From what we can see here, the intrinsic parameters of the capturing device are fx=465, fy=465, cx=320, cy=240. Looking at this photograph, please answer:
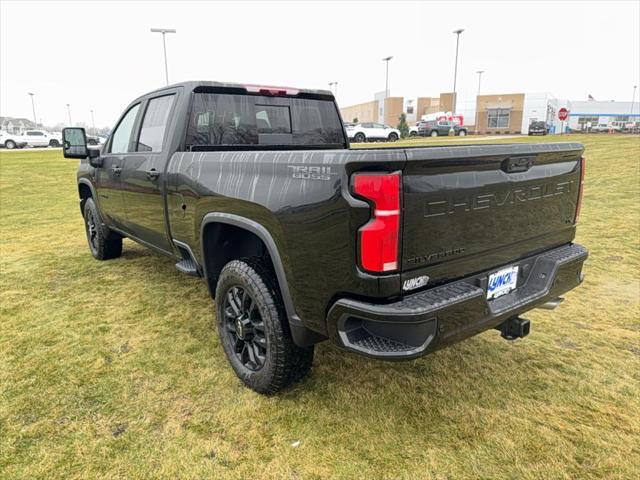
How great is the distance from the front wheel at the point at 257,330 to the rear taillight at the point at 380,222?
798mm

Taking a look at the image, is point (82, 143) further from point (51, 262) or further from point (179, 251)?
point (179, 251)

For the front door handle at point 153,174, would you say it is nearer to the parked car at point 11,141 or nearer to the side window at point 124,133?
the side window at point 124,133

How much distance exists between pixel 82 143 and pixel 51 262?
5.46 ft

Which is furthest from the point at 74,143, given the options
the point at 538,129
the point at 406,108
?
the point at 406,108

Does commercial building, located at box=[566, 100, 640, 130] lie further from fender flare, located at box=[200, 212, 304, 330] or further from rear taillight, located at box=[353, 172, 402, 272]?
rear taillight, located at box=[353, 172, 402, 272]

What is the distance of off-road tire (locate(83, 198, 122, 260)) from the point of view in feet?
17.8

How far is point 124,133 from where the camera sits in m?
4.57

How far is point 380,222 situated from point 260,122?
2.22 m

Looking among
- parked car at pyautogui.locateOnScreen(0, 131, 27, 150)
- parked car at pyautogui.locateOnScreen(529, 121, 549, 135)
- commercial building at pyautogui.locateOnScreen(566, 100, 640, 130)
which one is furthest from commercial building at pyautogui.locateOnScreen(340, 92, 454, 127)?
parked car at pyautogui.locateOnScreen(0, 131, 27, 150)

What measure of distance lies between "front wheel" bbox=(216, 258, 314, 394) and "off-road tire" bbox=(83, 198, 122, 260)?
3006mm

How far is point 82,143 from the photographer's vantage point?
4836mm

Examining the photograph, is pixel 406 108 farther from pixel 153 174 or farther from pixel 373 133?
pixel 153 174

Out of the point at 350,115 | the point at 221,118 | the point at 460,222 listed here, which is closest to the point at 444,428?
the point at 460,222

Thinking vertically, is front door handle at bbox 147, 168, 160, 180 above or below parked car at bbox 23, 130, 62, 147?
above
